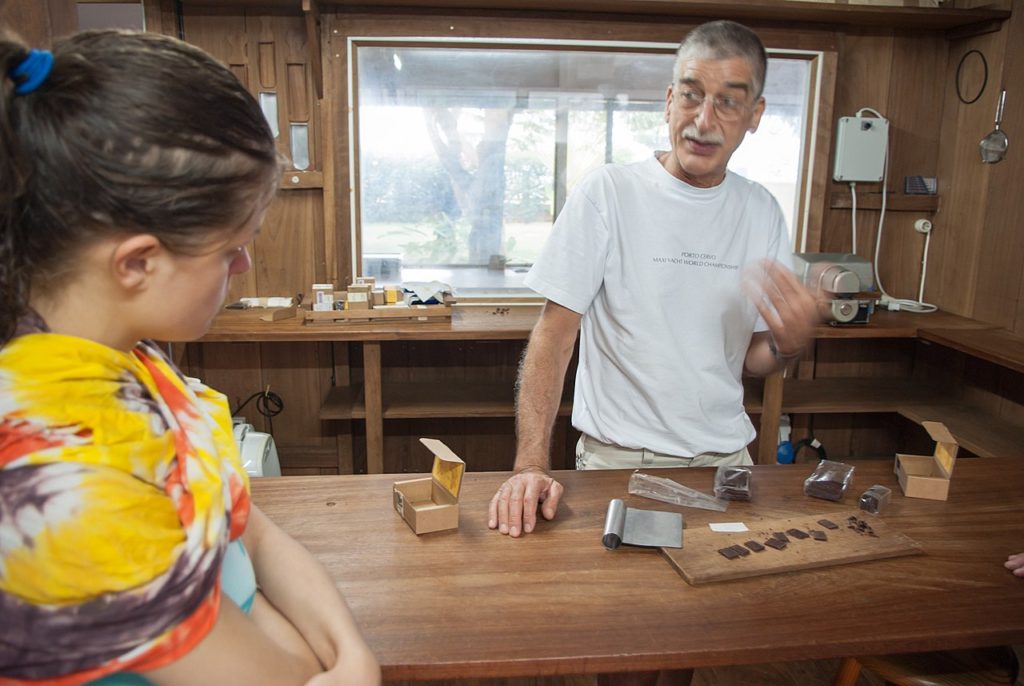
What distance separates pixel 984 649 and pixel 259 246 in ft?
8.88

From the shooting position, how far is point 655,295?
5.72 ft

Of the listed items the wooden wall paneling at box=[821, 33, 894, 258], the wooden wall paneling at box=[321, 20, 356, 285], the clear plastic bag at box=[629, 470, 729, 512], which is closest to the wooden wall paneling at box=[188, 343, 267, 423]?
the wooden wall paneling at box=[321, 20, 356, 285]

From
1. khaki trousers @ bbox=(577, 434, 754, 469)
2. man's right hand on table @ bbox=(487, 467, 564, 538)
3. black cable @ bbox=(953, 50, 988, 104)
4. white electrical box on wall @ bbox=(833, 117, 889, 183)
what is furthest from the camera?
white electrical box on wall @ bbox=(833, 117, 889, 183)

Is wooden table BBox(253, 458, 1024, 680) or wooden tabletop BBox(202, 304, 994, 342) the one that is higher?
wooden tabletop BBox(202, 304, 994, 342)

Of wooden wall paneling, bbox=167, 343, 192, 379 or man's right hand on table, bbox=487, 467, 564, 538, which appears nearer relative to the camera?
man's right hand on table, bbox=487, 467, 564, 538

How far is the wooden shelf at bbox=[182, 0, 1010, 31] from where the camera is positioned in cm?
284

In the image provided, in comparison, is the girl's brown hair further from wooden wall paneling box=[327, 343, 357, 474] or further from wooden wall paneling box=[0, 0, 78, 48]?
wooden wall paneling box=[327, 343, 357, 474]

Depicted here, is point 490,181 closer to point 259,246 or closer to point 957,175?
point 259,246

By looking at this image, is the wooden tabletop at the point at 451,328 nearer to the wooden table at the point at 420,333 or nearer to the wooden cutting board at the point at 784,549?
the wooden table at the point at 420,333

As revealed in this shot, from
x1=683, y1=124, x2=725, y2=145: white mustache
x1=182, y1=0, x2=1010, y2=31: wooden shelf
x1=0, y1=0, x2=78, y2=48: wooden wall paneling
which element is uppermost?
x1=182, y1=0, x2=1010, y2=31: wooden shelf

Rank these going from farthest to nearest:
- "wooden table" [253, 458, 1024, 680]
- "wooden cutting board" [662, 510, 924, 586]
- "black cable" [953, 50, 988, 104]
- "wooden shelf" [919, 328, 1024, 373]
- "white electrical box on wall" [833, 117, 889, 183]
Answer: "white electrical box on wall" [833, 117, 889, 183] < "black cable" [953, 50, 988, 104] < "wooden shelf" [919, 328, 1024, 373] < "wooden cutting board" [662, 510, 924, 586] < "wooden table" [253, 458, 1024, 680]

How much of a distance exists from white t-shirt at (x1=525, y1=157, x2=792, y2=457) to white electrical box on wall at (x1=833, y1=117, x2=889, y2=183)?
1.71 metres

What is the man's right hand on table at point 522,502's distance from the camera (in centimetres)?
129

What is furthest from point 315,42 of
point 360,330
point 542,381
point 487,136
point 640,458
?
point 640,458
